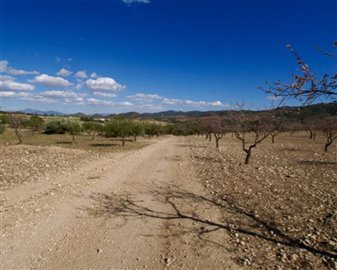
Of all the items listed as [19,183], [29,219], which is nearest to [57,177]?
[19,183]

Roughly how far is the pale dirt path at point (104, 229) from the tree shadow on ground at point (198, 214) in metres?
0.04

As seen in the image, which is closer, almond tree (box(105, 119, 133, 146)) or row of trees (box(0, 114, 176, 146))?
almond tree (box(105, 119, 133, 146))

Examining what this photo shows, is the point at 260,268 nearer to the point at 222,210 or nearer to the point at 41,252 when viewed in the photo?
the point at 222,210

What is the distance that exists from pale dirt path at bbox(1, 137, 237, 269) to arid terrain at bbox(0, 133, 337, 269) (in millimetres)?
26

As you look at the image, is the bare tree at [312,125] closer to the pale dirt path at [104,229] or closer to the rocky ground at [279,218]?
the rocky ground at [279,218]

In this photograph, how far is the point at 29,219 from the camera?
905 centimetres

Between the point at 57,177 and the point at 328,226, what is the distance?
526 inches

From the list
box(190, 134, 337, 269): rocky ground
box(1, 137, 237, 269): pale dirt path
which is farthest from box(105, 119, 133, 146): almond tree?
box(1, 137, 237, 269): pale dirt path

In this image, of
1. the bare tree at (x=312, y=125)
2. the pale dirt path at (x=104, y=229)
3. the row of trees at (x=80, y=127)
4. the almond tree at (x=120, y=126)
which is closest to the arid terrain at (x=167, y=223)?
the pale dirt path at (x=104, y=229)

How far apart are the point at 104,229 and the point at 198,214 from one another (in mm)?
3216

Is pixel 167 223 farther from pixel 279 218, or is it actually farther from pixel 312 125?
pixel 312 125

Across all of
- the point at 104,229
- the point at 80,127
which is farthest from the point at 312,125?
the point at 104,229

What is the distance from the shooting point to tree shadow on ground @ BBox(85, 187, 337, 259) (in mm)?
7641

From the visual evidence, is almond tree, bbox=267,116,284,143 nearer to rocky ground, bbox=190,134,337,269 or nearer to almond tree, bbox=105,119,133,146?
rocky ground, bbox=190,134,337,269
